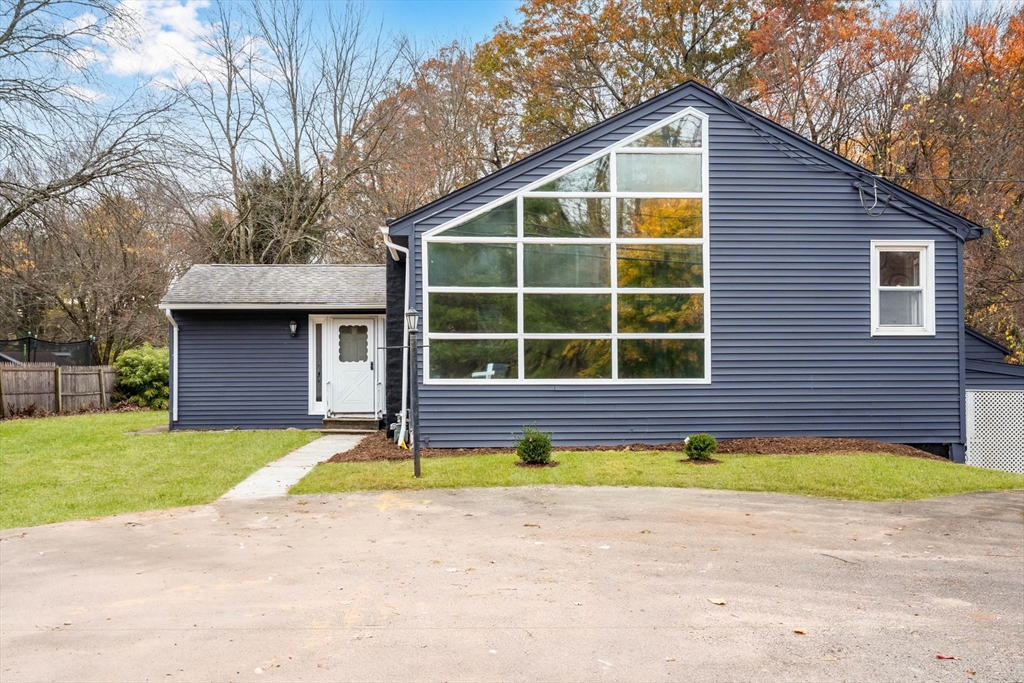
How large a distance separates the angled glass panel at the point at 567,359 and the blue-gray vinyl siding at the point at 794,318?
49cm

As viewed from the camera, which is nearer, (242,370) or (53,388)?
(242,370)

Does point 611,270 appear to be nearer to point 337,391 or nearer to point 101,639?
point 337,391

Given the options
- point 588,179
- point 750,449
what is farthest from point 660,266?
point 750,449

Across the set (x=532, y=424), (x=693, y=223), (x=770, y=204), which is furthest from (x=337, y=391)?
(x=770, y=204)

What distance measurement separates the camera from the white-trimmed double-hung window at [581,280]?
37.7ft

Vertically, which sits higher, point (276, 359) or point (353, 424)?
point (276, 359)

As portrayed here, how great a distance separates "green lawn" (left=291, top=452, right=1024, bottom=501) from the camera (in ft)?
29.5

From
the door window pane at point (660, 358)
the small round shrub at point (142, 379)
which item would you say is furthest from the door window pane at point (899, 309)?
the small round shrub at point (142, 379)

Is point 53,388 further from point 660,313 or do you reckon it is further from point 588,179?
point 660,313

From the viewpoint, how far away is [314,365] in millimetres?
15422

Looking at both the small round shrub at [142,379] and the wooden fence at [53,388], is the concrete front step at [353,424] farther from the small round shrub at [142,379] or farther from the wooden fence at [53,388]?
the small round shrub at [142,379]

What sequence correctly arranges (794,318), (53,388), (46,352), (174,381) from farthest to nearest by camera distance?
1. (46,352)
2. (53,388)
3. (174,381)
4. (794,318)

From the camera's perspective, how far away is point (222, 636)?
448 centimetres

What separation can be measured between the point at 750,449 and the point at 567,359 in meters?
2.91
